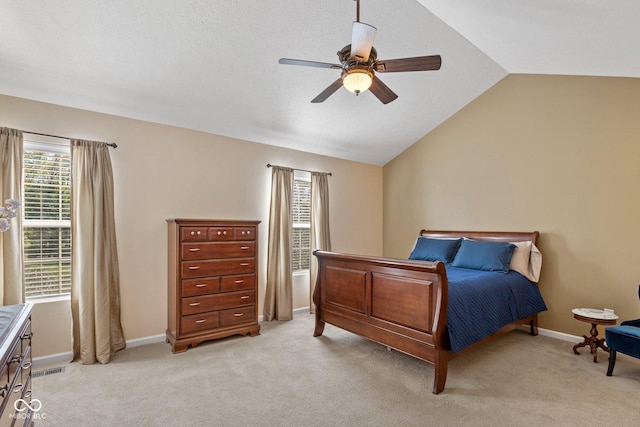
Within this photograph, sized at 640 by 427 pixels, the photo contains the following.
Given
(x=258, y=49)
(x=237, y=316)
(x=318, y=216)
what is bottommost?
(x=237, y=316)

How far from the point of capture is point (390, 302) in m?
3.03

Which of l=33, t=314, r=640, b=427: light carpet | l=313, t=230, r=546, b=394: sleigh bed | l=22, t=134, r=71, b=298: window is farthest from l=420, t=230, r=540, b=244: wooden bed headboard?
l=22, t=134, r=71, b=298: window

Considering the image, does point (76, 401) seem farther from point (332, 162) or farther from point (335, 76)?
point (332, 162)

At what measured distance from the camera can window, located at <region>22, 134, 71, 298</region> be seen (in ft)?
10.1

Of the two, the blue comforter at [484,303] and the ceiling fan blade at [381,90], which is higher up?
the ceiling fan blade at [381,90]

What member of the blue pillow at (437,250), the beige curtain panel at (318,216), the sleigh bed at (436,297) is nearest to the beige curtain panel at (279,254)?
the beige curtain panel at (318,216)

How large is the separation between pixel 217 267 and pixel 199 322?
0.62m

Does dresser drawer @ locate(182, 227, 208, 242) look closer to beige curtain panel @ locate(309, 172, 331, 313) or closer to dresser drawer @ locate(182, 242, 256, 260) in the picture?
dresser drawer @ locate(182, 242, 256, 260)

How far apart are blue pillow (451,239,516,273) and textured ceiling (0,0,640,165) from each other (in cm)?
208

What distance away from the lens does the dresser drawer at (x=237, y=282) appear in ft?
12.2

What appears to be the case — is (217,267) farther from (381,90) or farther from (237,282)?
(381,90)

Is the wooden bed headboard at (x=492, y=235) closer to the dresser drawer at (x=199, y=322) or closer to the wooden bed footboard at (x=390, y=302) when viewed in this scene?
the wooden bed footboard at (x=390, y=302)

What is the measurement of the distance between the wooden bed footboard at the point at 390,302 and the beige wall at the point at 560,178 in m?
2.31

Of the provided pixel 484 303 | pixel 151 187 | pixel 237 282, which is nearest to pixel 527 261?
pixel 484 303
